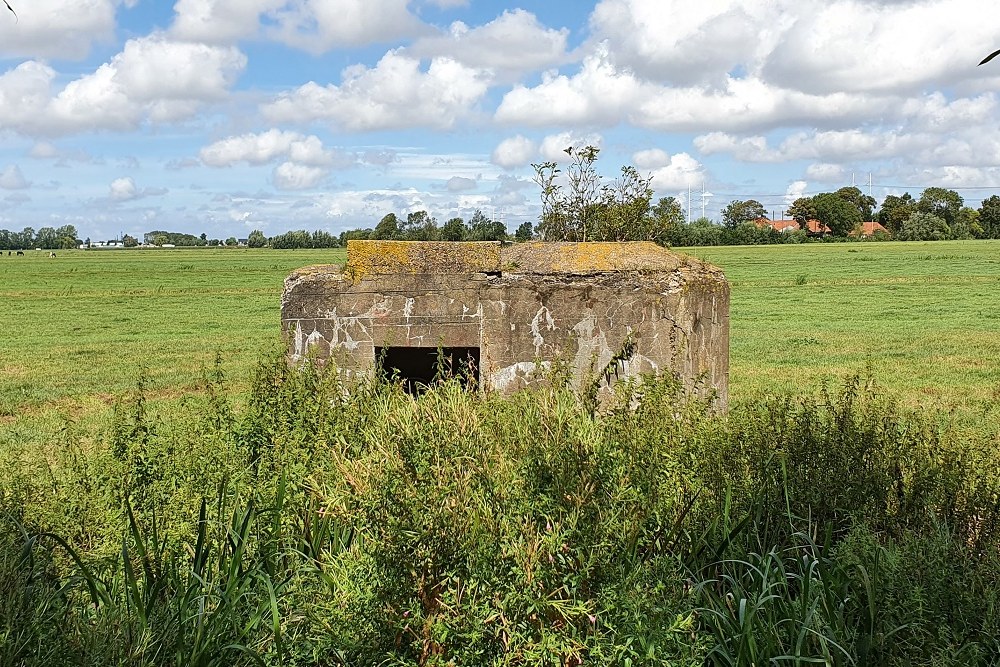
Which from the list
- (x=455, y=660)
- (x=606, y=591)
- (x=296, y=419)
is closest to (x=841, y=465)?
(x=606, y=591)

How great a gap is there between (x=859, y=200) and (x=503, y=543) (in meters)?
125

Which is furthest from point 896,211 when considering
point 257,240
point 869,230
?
point 257,240

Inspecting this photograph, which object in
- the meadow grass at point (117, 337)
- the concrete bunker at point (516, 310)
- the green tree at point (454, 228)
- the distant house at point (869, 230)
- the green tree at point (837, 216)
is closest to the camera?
the concrete bunker at point (516, 310)

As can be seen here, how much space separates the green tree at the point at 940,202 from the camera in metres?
109

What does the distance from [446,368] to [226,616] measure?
3.29 meters

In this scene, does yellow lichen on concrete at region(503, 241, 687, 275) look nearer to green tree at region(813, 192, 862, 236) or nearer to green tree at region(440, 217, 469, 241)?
green tree at region(440, 217, 469, 241)

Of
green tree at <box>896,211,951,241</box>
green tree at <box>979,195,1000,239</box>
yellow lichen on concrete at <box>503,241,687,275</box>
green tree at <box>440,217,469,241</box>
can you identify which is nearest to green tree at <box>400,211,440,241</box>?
green tree at <box>440,217,469,241</box>

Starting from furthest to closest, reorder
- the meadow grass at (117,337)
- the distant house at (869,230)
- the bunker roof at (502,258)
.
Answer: the distant house at (869,230) → the meadow grass at (117,337) → the bunker roof at (502,258)

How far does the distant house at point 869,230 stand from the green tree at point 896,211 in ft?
3.24

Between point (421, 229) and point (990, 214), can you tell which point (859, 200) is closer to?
point (990, 214)

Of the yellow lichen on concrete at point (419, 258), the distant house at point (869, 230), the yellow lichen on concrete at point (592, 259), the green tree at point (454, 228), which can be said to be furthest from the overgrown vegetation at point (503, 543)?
the distant house at point (869, 230)

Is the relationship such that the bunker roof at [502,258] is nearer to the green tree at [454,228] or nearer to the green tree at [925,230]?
the green tree at [454,228]

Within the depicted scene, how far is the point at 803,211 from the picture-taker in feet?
368

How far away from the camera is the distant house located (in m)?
101
